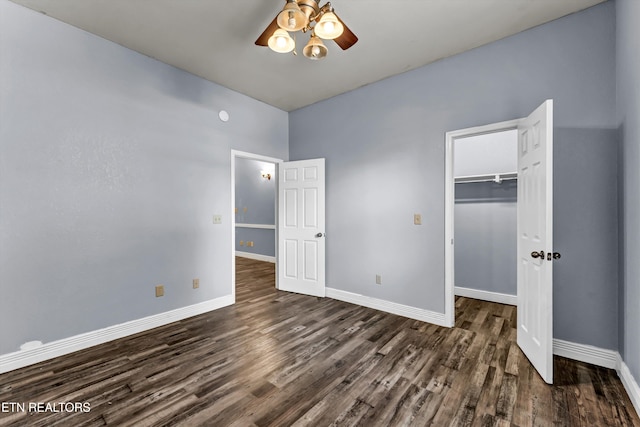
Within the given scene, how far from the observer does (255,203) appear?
7051 millimetres

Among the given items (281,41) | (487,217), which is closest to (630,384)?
(487,217)

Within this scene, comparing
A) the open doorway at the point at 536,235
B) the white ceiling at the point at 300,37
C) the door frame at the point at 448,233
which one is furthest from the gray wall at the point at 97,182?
the open doorway at the point at 536,235

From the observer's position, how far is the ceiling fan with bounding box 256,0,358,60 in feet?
5.84

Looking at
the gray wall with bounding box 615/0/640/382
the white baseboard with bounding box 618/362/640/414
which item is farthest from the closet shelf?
the white baseboard with bounding box 618/362/640/414

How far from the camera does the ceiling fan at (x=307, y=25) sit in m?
1.78

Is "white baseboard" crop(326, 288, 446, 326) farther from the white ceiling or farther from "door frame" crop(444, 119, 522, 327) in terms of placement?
the white ceiling

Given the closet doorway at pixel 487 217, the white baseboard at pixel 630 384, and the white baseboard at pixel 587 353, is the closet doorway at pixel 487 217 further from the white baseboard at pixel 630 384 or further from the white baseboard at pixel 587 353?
the white baseboard at pixel 630 384

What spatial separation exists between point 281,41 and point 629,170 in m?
2.64

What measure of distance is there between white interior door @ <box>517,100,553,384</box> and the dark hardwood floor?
0.23 meters

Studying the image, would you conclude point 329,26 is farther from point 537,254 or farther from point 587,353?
point 587,353

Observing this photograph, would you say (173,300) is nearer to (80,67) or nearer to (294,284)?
(294,284)

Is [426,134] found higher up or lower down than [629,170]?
higher up

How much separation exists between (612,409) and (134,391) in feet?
10.4

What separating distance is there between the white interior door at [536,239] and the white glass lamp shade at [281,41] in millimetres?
1896
